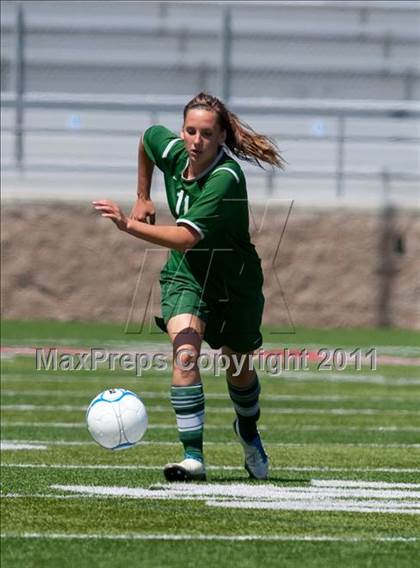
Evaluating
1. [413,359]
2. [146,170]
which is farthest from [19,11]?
[146,170]

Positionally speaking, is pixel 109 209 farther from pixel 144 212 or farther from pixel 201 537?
pixel 201 537

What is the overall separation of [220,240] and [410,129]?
577 inches

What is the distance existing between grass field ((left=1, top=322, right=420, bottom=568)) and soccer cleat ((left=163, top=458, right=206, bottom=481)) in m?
0.08

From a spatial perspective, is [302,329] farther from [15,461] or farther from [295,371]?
[15,461]

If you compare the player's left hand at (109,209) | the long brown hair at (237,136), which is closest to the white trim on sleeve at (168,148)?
the long brown hair at (237,136)

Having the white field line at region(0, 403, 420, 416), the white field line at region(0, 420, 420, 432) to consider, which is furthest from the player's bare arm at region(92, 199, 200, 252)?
the white field line at region(0, 403, 420, 416)

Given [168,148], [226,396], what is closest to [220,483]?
[168,148]

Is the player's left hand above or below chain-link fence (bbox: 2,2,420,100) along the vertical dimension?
above

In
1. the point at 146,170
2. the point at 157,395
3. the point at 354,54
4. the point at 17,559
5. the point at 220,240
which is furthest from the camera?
the point at 354,54

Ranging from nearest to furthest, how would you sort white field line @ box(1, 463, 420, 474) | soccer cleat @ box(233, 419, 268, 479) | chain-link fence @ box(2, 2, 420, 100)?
soccer cleat @ box(233, 419, 268, 479) → white field line @ box(1, 463, 420, 474) → chain-link fence @ box(2, 2, 420, 100)

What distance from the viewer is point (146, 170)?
7.47 meters

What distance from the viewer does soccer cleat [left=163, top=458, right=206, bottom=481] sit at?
6.71 m

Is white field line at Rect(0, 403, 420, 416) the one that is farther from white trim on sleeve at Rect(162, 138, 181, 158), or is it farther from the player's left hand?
the player's left hand

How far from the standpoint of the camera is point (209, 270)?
6938mm
